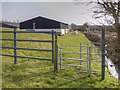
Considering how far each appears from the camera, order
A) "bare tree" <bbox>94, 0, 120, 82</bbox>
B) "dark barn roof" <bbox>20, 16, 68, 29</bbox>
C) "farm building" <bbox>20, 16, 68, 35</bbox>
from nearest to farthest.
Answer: "bare tree" <bbox>94, 0, 120, 82</bbox>, "farm building" <bbox>20, 16, 68, 35</bbox>, "dark barn roof" <bbox>20, 16, 68, 29</bbox>

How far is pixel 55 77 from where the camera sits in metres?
6.37

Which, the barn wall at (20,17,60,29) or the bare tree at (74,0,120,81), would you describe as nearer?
the bare tree at (74,0,120,81)

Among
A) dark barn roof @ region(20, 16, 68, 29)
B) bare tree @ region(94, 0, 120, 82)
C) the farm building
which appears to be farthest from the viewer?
dark barn roof @ region(20, 16, 68, 29)

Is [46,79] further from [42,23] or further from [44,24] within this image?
[42,23]

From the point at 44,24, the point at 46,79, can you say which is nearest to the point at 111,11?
the point at 46,79

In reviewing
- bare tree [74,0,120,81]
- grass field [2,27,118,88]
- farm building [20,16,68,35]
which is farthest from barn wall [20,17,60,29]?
bare tree [74,0,120,81]

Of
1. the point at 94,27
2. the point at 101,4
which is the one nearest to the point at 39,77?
the point at 94,27

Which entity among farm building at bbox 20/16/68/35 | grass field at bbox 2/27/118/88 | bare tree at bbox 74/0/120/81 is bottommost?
grass field at bbox 2/27/118/88

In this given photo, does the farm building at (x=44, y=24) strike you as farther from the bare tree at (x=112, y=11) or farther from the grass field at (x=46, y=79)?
the bare tree at (x=112, y=11)

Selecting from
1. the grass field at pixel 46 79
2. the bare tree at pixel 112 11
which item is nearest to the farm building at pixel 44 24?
the grass field at pixel 46 79

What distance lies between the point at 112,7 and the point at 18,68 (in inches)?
151

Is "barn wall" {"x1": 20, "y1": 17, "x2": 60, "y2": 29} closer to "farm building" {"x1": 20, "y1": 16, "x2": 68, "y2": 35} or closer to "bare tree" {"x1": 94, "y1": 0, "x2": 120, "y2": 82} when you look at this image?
"farm building" {"x1": 20, "y1": 16, "x2": 68, "y2": 35}

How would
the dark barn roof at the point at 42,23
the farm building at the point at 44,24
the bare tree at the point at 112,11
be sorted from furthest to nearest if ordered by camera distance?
the dark barn roof at the point at 42,23 < the farm building at the point at 44,24 < the bare tree at the point at 112,11

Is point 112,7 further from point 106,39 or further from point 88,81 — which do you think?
point 88,81
